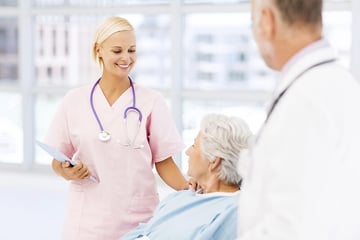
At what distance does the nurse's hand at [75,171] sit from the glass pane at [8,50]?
1.59 metres

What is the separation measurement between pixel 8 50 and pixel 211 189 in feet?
6.62

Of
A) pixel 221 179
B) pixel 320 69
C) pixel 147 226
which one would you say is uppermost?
pixel 320 69

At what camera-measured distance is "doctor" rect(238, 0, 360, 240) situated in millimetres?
979

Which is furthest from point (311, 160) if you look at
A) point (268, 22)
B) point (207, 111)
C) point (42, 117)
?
point (42, 117)

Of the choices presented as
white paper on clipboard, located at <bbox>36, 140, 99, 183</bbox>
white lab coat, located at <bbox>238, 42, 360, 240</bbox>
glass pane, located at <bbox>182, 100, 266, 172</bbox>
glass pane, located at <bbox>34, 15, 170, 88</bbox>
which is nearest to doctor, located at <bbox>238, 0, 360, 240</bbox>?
white lab coat, located at <bbox>238, 42, 360, 240</bbox>

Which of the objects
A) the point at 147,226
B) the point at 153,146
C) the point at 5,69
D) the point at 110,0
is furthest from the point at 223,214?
the point at 5,69

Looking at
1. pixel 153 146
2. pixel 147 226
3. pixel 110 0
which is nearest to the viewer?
pixel 147 226

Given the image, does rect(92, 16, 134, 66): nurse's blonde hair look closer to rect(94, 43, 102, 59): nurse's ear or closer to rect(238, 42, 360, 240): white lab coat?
rect(94, 43, 102, 59): nurse's ear

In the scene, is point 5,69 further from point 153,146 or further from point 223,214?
point 223,214

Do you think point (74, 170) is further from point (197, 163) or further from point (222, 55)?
point (222, 55)

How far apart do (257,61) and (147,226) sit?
4.11ft

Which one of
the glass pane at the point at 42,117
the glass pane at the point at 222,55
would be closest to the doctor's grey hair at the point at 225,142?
the glass pane at the point at 222,55

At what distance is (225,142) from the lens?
6.15 ft

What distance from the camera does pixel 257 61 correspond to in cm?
299
